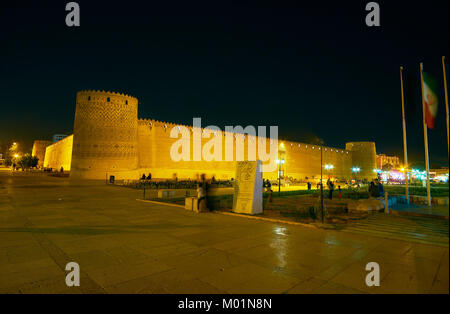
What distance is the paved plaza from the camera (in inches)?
104

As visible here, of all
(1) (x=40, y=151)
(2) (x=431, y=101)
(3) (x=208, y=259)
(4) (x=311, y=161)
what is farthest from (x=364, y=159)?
(1) (x=40, y=151)

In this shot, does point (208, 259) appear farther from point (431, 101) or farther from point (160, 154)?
point (160, 154)

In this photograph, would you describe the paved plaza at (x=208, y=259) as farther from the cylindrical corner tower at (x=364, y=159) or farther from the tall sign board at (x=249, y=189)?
the cylindrical corner tower at (x=364, y=159)

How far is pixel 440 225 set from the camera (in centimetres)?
570

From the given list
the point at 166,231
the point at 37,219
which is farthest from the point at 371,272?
the point at 37,219

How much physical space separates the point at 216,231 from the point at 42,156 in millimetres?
84097

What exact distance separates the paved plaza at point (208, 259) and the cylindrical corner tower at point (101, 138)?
2616cm

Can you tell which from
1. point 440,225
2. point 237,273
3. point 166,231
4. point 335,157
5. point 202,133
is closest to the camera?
point 237,273

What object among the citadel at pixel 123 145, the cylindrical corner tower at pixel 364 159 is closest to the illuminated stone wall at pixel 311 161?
the cylindrical corner tower at pixel 364 159

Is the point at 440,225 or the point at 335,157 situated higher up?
the point at 335,157

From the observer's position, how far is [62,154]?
48.4m
